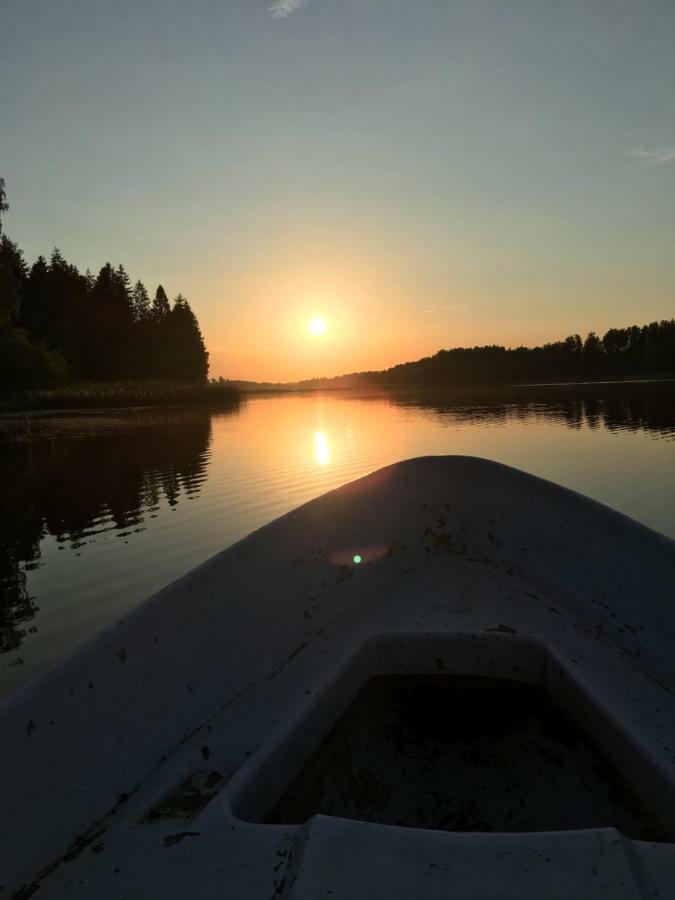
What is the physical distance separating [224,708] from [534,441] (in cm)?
1597

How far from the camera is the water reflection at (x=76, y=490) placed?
6254 mm

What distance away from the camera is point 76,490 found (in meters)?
10.8

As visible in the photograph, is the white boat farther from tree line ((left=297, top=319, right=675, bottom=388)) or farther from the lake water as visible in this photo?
tree line ((left=297, top=319, right=675, bottom=388))

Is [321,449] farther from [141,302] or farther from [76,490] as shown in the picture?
[141,302]

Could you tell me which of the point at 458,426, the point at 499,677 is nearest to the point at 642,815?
the point at 499,677

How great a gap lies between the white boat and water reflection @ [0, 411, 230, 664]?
3.13 meters

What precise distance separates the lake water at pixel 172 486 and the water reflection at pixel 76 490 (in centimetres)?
3

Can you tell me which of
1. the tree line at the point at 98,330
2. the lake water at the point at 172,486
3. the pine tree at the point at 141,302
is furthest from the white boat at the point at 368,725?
the pine tree at the point at 141,302

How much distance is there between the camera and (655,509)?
825 centimetres

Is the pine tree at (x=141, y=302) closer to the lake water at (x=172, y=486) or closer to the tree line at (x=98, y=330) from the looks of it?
the tree line at (x=98, y=330)

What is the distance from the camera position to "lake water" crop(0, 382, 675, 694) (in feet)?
17.7

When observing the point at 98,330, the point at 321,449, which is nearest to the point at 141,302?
the point at 98,330

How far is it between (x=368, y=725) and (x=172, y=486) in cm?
939

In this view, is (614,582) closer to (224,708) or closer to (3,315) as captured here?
(224,708)
